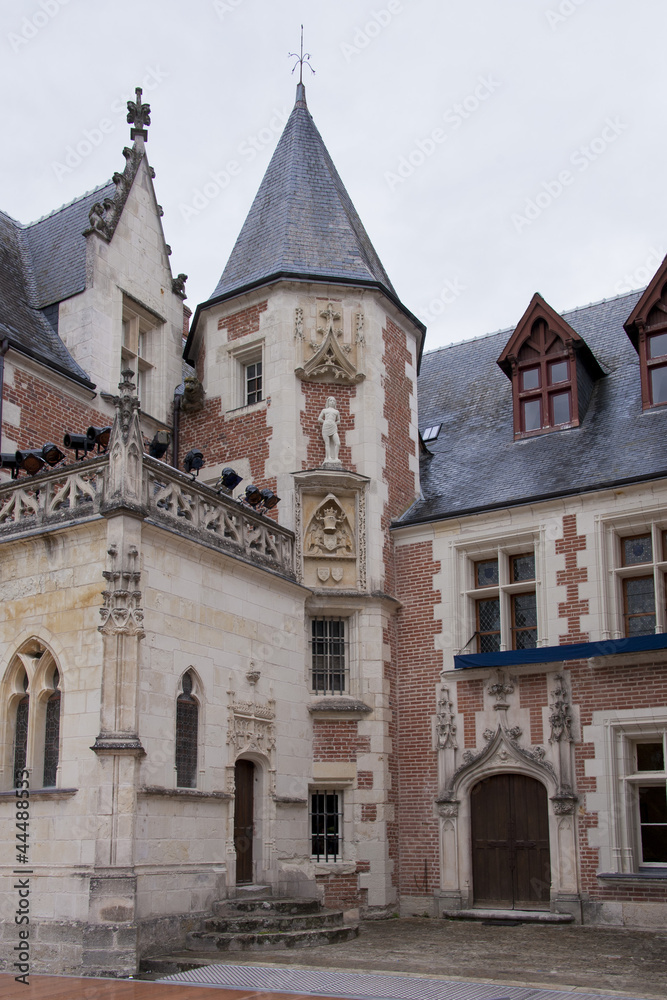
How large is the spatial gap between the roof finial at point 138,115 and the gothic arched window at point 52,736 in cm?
1137

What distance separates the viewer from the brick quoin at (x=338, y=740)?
16.2 m

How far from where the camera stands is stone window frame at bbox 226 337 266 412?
1834cm

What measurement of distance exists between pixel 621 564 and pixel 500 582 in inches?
72.3

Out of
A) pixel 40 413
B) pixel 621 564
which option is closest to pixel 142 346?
pixel 40 413

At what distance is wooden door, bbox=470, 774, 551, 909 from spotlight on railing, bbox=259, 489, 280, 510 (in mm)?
5251

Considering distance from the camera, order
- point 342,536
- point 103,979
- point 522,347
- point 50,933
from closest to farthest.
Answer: point 103,979
point 50,933
point 342,536
point 522,347

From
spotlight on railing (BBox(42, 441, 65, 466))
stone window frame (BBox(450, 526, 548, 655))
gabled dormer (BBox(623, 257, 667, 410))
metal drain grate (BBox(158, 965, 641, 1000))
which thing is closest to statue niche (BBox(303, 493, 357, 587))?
stone window frame (BBox(450, 526, 548, 655))

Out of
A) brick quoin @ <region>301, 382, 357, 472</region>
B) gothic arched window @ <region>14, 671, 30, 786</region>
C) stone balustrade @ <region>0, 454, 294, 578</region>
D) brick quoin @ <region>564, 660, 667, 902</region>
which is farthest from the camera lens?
brick quoin @ <region>301, 382, 357, 472</region>

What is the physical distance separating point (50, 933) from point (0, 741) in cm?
238

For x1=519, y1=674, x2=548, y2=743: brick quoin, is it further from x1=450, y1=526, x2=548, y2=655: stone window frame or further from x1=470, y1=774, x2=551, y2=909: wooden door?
x1=470, y1=774, x2=551, y2=909: wooden door

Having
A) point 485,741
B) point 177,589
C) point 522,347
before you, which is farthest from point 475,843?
point 522,347

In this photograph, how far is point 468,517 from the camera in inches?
663

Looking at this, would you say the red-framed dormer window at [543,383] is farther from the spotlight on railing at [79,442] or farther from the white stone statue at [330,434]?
the spotlight on railing at [79,442]

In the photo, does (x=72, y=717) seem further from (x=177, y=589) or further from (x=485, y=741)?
(x=485, y=741)
